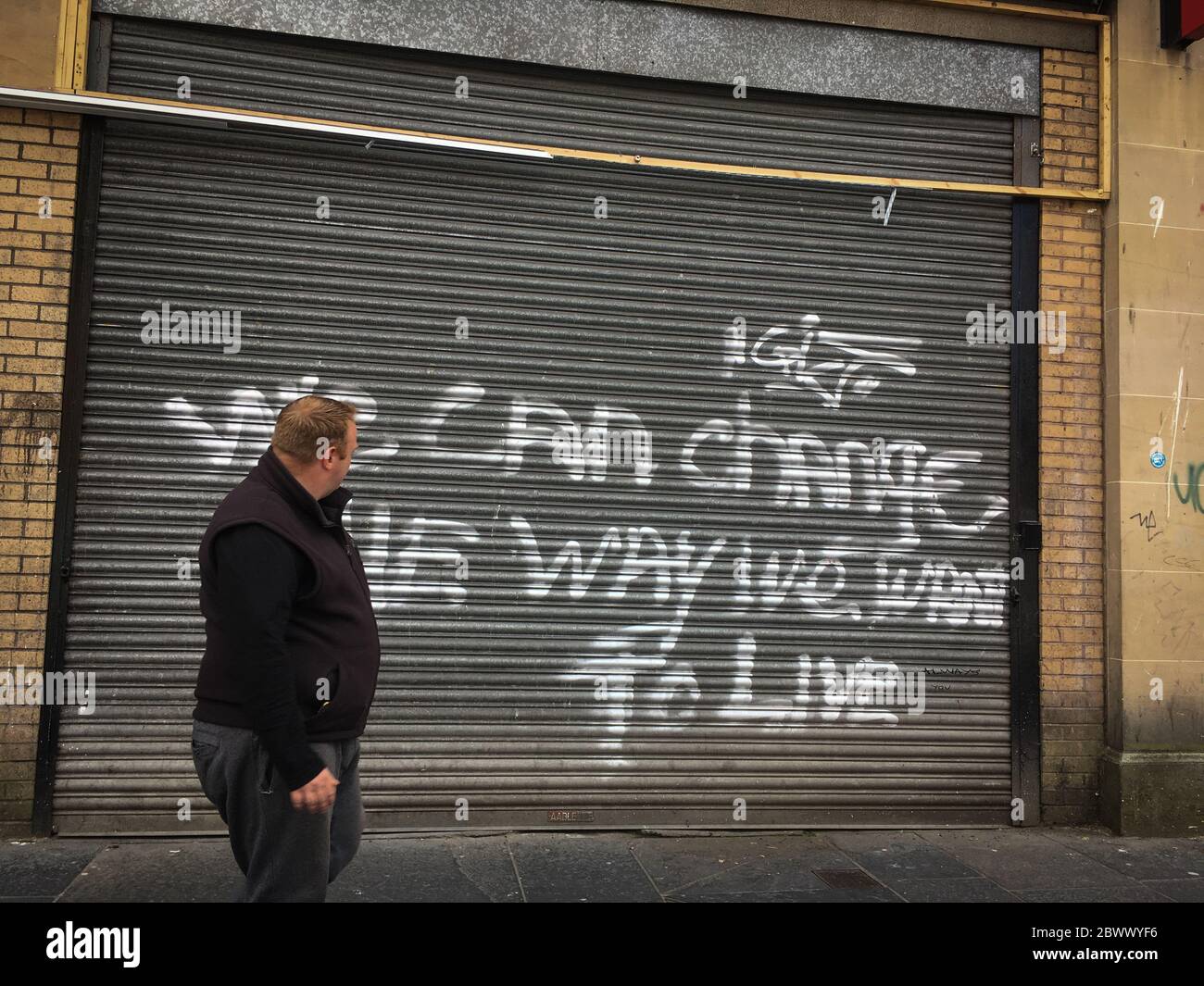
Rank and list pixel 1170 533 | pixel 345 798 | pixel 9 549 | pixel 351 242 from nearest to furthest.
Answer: pixel 345 798
pixel 9 549
pixel 351 242
pixel 1170 533

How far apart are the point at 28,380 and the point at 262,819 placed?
339 cm

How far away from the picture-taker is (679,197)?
5.82m

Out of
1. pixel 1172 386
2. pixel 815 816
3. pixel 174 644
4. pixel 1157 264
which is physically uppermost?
pixel 1157 264

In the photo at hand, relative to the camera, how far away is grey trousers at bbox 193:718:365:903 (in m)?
2.88

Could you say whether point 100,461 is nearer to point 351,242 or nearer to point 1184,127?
point 351,242

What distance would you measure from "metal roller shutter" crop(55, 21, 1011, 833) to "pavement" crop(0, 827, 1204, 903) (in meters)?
0.18

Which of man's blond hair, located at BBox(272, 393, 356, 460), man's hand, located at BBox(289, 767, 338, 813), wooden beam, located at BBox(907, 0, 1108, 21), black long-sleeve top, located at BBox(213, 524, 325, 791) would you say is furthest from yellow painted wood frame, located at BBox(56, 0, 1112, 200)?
man's hand, located at BBox(289, 767, 338, 813)

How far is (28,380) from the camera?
5.13 metres

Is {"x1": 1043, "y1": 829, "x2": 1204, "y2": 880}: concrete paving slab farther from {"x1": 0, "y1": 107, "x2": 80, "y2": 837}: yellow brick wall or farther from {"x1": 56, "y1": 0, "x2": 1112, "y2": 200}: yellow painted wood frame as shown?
{"x1": 0, "y1": 107, "x2": 80, "y2": 837}: yellow brick wall

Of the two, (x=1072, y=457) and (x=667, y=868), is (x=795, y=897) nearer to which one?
(x=667, y=868)

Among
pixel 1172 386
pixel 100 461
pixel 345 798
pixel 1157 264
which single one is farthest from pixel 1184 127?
pixel 100 461

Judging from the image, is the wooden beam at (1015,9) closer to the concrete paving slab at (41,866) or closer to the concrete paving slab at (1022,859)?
the concrete paving slab at (1022,859)

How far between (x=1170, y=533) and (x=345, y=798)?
5.15 metres

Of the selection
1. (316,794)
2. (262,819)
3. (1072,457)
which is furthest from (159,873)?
(1072,457)
